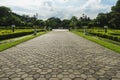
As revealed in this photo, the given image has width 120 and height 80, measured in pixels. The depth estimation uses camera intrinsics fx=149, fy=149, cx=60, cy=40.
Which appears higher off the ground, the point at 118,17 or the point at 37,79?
the point at 118,17

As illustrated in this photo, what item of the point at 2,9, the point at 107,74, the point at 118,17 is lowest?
the point at 107,74

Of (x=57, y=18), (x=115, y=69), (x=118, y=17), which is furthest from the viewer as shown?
(x=57, y=18)

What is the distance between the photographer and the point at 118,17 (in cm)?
6019

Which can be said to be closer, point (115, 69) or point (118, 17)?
point (115, 69)

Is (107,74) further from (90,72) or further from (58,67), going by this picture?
(58,67)

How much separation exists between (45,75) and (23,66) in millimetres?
1469

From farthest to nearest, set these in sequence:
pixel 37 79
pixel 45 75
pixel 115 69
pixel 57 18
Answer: pixel 57 18, pixel 115 69, pixel 45 75, pixel 37 79

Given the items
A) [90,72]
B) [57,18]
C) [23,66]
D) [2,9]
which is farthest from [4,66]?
[57,18]

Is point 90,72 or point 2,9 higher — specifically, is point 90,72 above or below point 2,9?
below

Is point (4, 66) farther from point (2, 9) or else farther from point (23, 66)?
point (2, 9)

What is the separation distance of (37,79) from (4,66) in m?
2.14

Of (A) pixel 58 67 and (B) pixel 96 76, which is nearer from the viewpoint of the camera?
(B) pixel 96 76

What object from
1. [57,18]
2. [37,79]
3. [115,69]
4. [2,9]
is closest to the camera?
[37,79]

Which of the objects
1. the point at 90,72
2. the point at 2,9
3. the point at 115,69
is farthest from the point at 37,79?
the point at 2,9
